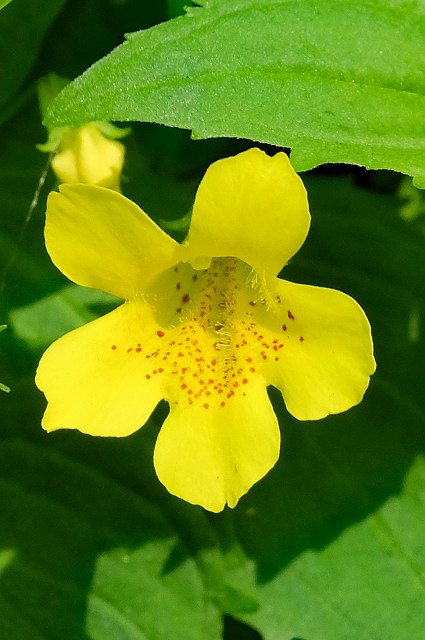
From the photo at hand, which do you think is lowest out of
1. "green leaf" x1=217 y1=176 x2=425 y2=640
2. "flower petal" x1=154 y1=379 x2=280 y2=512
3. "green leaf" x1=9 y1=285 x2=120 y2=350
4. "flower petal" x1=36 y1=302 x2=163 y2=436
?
"green leaf" x1=217 y1=176 x2=425 y2=640

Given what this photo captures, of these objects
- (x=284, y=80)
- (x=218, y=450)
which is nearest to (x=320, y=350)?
(x=218, y=450)

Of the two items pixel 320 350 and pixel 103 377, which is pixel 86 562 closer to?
pixel 103 377

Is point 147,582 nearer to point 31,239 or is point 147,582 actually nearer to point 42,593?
point 42,593

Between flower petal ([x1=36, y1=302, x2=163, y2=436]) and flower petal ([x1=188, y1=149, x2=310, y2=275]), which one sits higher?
flower petal ([x1=188, y1=149, x2=310, y2=275])

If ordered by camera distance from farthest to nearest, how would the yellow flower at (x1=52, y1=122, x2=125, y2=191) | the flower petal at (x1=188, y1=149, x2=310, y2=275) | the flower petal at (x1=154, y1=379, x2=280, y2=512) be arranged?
1. the yellow flower at (x1=52, y1=122, x2=125, y2=191)
2. the flower petal at (x1=154, y1=379, x2=280, y2=512)
3. the flower petal at (x1=188, y1=149, x2=310, y2=275)

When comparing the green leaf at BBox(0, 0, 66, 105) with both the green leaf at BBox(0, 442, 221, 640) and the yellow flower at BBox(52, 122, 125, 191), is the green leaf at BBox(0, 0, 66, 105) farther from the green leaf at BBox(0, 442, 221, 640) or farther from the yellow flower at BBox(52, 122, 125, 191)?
the green leaf at BBox(0, 442, 221, 640)

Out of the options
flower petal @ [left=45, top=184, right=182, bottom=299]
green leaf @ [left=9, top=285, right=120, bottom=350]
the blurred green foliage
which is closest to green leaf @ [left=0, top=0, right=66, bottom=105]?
the blurred green foliage
